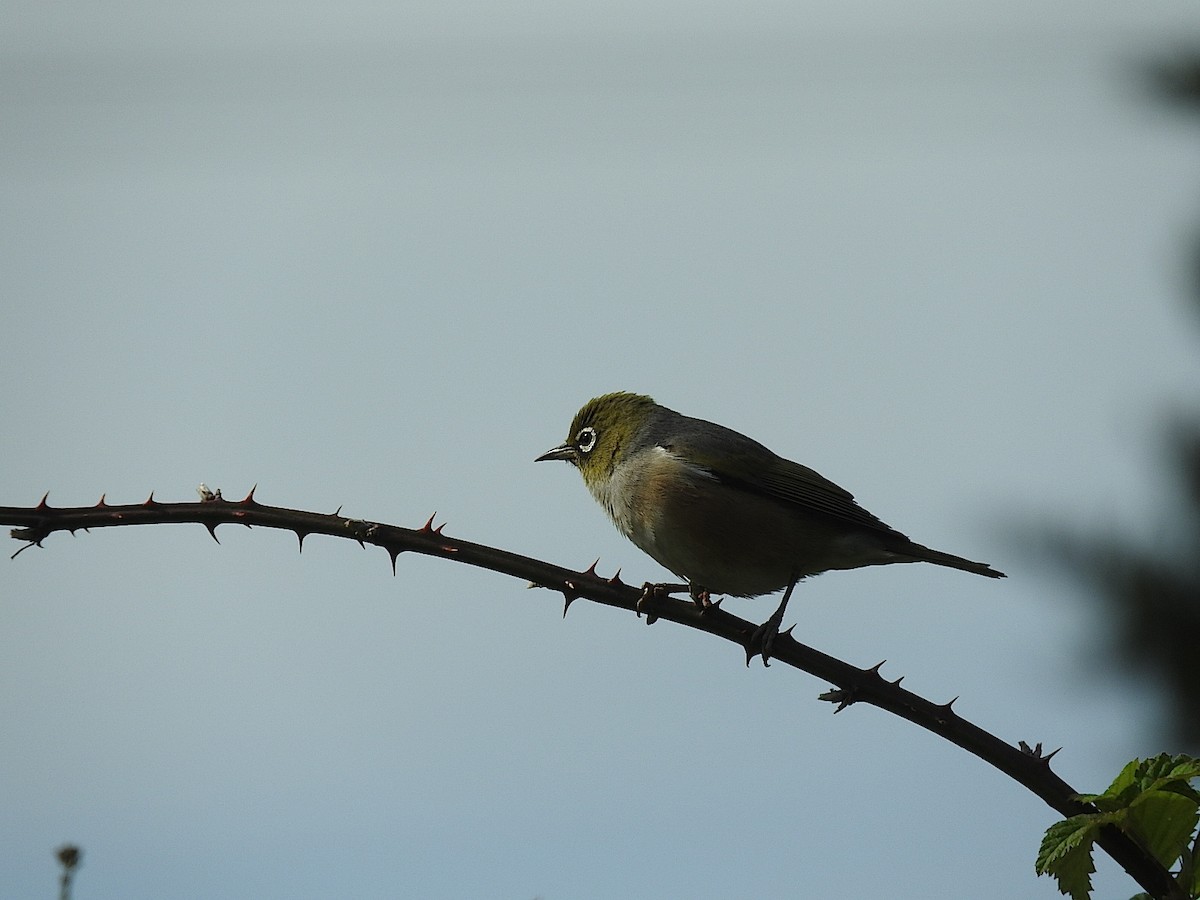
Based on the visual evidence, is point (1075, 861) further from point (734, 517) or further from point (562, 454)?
point (562, 454)

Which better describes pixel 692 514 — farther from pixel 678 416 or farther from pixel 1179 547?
pixel 1179 547

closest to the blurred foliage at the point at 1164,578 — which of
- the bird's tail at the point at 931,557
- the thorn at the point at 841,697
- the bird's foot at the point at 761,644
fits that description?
the bird's tail at the point at 931,557

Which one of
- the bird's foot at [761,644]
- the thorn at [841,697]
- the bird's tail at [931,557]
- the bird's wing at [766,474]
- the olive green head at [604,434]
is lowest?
the thorn at [841,697]

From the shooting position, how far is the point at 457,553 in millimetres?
3018

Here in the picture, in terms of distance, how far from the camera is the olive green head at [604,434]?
6875 millimetres

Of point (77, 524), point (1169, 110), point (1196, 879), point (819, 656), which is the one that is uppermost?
point (1169, 110)

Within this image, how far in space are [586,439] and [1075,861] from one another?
5029mm

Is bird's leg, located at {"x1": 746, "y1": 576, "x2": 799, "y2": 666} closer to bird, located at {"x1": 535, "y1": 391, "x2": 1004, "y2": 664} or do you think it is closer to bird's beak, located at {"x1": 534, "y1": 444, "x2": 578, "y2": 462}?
bird, located at {"x1": 535, "y1": 391, "x2": 1004, "y2": 664}

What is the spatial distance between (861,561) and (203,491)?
3.84 meters

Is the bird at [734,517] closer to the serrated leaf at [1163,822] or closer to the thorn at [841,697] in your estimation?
the thorn at [841,697]

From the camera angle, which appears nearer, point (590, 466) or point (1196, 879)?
point (1196, 879)

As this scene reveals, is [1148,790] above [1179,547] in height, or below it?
below

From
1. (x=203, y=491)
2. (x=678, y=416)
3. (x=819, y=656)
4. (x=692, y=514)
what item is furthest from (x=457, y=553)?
(x=678, y=416)

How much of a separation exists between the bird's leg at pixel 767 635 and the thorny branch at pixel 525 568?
0.13 metres
